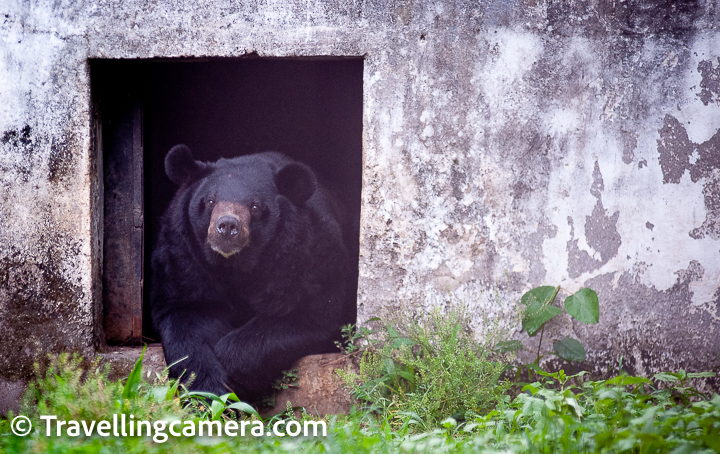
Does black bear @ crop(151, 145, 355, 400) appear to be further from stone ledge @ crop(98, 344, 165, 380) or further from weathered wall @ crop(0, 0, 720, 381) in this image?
weathered wall @ crop(0, 0, 720, 381)

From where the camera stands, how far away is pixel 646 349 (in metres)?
3.25

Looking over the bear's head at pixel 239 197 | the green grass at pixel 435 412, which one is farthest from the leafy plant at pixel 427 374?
the bear's head at pixel 239 197

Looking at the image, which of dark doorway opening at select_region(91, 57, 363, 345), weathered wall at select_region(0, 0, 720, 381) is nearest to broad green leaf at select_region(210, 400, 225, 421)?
weathered wall at select_region(0, 0, 720, 381)

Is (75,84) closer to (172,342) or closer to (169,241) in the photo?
(169,241)

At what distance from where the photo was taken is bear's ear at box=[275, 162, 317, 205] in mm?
3824

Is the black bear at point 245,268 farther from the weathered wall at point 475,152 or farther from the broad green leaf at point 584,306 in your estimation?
the broad green leaf at point 584,306

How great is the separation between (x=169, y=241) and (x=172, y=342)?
770mm

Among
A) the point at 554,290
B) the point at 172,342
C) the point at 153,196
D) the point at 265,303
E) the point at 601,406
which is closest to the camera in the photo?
the point at 601,406

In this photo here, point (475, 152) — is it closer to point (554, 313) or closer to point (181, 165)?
point (554, 313)

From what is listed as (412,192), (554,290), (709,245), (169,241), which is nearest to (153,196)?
(169,241)

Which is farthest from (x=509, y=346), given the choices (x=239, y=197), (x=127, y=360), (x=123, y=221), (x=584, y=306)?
(x=123, y=221)

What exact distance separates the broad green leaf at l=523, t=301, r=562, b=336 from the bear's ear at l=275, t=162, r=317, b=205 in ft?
5.54

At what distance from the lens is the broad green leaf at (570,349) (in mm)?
3078

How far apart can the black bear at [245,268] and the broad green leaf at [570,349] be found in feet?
4.52
